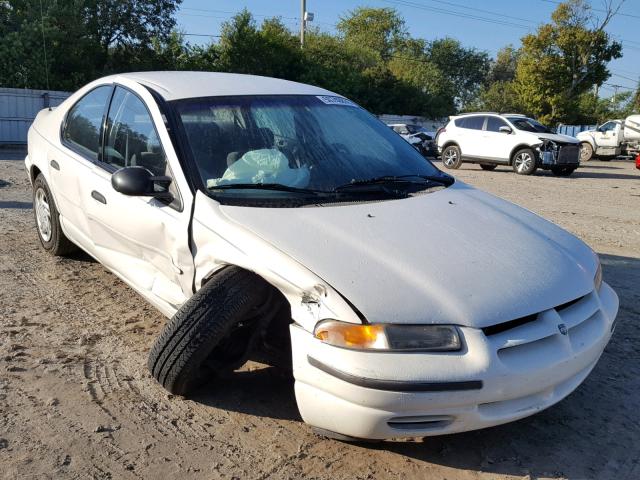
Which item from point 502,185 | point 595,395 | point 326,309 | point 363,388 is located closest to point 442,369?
point 363,388

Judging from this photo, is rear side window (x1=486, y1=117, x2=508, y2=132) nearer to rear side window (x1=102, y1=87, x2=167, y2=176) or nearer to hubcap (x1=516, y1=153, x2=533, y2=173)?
hubcap (x1=516, y1=153, x2=533, y2=173)

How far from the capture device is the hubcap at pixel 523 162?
16.4 m

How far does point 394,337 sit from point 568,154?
1552 cm

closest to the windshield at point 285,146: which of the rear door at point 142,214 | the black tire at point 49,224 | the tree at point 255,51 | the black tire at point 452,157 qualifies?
the rear door at point 142,214

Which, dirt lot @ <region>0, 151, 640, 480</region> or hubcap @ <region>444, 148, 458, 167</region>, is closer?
dirt lot @ <region>0, 151, 640, 480</region>

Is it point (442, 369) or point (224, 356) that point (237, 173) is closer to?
point (224, 356)

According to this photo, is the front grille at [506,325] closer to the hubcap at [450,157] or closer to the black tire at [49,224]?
the black tire at [49,224]

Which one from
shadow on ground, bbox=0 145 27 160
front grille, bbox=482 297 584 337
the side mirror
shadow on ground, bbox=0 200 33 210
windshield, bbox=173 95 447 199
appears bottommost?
shadow on ground, bbox=0 145 27 160

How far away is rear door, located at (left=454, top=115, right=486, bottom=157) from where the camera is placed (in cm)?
1738

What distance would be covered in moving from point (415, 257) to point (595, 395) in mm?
1339

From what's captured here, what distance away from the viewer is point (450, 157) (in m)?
18.2

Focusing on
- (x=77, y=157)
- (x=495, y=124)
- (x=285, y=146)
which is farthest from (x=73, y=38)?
(x=285, y=146)

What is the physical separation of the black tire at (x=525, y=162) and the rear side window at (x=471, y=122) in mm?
1458

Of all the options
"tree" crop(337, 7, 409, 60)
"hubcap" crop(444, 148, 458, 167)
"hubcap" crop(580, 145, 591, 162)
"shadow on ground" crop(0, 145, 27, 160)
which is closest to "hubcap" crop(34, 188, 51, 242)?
"shadow on ground" crop(0, 145, 27, 160)
